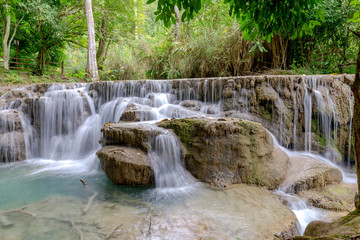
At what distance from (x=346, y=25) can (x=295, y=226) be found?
7701 millimetres

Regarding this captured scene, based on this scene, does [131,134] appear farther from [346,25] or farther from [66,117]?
[346,25]

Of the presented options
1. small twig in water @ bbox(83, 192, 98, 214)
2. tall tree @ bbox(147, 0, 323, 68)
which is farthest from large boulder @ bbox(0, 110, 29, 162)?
A: tall tree @ bbox(147, 0, 323, 68)

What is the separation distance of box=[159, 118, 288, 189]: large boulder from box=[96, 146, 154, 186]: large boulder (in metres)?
0.90

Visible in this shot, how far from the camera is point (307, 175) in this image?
4402 mm

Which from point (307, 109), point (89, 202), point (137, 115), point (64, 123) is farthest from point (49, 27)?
point (307, 109)

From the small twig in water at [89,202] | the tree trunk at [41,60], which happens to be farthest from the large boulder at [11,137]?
the tree trunk at [41,60]

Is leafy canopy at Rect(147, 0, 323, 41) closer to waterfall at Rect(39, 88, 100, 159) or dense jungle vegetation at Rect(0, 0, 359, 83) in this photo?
dense jungle vegetation at Rect(0, 0, 359, 83)

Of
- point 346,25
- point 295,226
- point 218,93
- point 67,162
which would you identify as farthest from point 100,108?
point 346,25

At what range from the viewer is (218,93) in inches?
275

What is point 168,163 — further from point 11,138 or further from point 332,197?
point 11,138

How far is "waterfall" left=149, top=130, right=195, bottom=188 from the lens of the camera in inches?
174

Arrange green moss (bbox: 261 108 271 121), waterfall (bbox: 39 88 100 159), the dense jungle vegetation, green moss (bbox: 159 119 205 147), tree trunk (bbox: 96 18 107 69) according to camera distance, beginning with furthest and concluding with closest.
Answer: tree trunk (bbox: 96 18 107 69)
the dense jungle vegetation
waterfall (bbox: 39 88 100 159)
green moss (bbox: 261 108 271 121)
green moss (bbox: 159 119 205 147)

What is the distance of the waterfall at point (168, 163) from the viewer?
442 cm

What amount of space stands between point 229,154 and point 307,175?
5.08 feet
